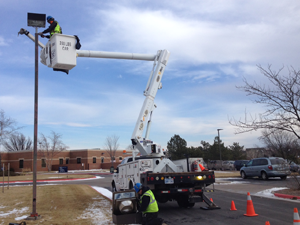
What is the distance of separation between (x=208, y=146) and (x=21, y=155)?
41.4 metres

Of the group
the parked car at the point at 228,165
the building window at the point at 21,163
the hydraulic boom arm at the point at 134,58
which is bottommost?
the parked car at the point at 228,165

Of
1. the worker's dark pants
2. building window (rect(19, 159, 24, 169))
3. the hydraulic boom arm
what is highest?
the hydraulic boom arm

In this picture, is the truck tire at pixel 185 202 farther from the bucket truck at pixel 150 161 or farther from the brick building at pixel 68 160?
the brick building at pixel 68 160

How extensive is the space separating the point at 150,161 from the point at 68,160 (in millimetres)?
63835

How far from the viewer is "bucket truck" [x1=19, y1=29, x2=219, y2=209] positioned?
8156mm

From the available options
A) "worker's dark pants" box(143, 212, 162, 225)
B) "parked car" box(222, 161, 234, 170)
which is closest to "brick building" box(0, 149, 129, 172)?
"parked car" box(222, 161, 234, 170)

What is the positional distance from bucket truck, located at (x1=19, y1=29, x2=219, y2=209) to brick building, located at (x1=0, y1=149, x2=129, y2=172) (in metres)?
50.7

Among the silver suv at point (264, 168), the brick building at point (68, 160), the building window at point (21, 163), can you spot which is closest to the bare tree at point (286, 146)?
the silver suv at point (264, 168)

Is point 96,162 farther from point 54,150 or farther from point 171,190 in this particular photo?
point 171,190

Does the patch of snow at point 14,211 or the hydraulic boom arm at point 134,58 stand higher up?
the hydraulic boom arm at point 134,58

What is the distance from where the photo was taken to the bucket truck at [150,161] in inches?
321

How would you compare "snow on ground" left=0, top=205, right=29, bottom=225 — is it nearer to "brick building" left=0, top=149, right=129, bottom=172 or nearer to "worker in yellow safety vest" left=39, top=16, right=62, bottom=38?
"worker in yellow safety vest" left=39, top=16, right=62, bottom=38

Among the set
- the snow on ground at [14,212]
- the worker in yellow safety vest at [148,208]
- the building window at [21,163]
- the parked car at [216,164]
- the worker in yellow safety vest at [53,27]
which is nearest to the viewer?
the worker in yellow safety vest at [148,208]

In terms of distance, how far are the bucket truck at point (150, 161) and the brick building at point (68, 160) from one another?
5070 centimetres
